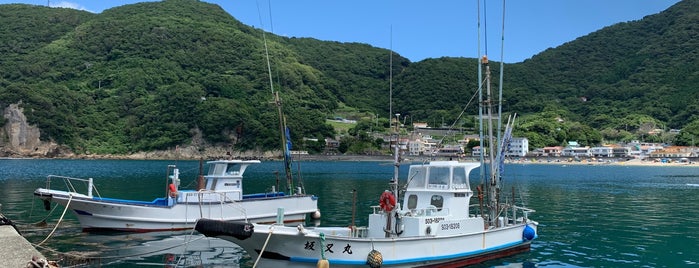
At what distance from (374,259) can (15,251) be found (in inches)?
403

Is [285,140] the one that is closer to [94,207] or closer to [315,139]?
[94,207]

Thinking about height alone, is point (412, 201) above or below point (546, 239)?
above

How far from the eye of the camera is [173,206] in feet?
82.9

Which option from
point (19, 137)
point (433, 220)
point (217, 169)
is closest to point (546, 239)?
point (433, 220)

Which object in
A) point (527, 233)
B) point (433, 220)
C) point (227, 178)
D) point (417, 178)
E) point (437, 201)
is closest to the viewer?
point (433, 220)

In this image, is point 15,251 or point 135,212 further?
Result: point 135,212

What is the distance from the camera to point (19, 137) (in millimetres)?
156500

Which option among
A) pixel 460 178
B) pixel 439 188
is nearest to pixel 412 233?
pixel 439 188

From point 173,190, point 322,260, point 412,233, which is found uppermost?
point 173,190

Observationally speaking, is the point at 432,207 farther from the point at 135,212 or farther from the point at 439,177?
the point at 135,212

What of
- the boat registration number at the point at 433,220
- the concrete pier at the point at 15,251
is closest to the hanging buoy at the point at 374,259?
the boat registration number at the point at 433,220

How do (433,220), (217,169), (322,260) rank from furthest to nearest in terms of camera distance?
(217,169), (433,220), (322,260)

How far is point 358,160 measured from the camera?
17838 centimetres

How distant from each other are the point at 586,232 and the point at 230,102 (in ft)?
574
